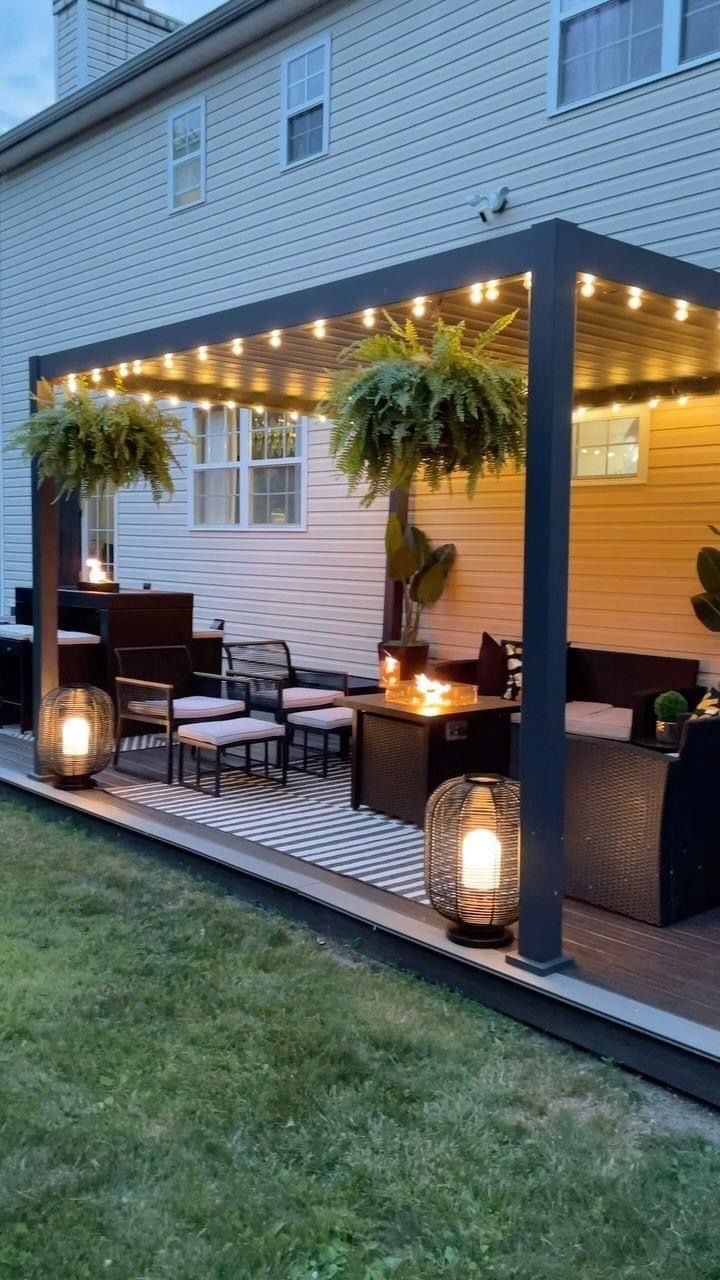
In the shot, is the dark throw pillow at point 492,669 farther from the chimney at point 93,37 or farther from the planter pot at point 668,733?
the chimney at point 93,37

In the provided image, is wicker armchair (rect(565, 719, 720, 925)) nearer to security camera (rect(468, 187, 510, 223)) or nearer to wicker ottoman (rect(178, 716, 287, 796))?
wicker ottoman (rect(178, 716, 287, 796))

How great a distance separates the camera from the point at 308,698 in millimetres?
6539

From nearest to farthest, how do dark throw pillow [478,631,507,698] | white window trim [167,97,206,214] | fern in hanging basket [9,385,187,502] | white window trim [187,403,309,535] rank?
fern in hanging basket [9,385,187,502]
dark throw pillow [478,631,507,698]
white window trim [187,403,309,535]
white window trim [167,97,206,214]

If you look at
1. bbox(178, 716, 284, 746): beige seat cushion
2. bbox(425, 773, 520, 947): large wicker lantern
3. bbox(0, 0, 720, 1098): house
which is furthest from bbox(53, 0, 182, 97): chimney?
bbox(425, 773, 520, 947): large wicker lantern

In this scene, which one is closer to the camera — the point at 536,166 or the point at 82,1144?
the point at 82,1144

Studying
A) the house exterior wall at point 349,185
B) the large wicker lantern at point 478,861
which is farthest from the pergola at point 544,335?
the house exterior wall at point 349,185

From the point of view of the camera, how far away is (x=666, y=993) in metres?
3.13

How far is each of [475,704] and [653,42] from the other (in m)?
3.78

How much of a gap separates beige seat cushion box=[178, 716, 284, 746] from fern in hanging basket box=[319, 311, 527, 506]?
2010 mm

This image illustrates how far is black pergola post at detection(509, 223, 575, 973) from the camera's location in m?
3.17

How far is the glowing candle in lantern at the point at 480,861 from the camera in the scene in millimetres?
3387

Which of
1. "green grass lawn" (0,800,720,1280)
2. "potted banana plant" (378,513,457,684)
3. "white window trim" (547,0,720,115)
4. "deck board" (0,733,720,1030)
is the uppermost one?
"white window trim" (547,0,720,115)

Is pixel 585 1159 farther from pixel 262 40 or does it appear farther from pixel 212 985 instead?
pixel 262 40

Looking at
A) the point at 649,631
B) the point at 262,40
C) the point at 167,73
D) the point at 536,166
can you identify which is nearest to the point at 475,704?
the point at 649,631
